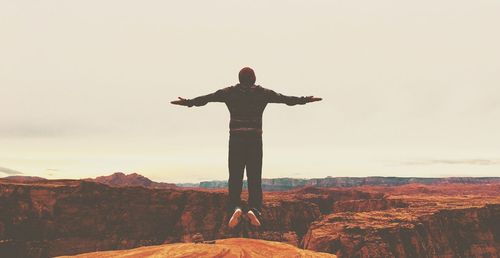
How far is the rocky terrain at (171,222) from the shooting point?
185ft

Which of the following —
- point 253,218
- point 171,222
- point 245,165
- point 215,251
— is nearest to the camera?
point 215,251

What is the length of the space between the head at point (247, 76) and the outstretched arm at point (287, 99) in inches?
13.9

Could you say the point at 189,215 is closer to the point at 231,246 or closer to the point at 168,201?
the point at 168,201

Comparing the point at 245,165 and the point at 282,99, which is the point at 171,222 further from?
the point at 282,99

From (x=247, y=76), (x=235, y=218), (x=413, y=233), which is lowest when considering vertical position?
(x=413, y=233)

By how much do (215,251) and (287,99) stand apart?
2.97 metres

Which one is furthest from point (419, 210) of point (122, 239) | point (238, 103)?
point (238, 103)

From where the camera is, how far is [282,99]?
24.7 ft

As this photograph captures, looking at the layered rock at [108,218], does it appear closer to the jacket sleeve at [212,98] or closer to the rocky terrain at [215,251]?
the jacket sleeve at [212,98]

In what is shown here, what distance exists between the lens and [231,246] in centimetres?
624

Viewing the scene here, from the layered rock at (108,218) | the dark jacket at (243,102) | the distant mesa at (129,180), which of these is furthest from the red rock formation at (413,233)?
the distant mesa at (129,180)

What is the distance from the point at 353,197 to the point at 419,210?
6166 centimetres

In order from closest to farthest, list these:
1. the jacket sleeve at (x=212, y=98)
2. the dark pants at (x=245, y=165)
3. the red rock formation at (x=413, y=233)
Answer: the dark pants at (x=245, y=165) → the jacket sleeve at (x=212, y=98) → the red rock formation at (x=413, y=233)

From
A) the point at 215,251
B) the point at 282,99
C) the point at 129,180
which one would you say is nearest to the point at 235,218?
the point at 215,251
